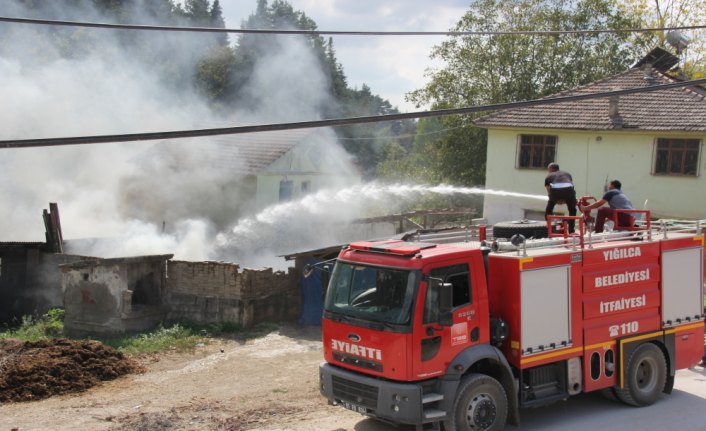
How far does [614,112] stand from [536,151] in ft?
9.45

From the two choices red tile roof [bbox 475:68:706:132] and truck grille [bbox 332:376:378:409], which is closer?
truck grille [bbox 332:376:378:409]

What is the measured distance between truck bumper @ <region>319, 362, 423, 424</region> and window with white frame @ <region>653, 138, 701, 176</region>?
59.5 ft

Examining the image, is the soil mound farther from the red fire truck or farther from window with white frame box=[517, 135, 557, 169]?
window with white frame box=[517, 135, 557, 169]

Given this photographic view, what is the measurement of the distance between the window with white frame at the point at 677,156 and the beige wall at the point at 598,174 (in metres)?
0.16

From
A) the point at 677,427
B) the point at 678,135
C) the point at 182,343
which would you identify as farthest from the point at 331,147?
the point at 677,427

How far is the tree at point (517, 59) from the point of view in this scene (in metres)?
34.2

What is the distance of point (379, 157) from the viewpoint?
5706cm

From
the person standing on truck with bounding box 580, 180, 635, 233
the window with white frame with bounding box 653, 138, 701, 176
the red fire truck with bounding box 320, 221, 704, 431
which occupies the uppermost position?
the window with white frame with bounding box 653, 138, 701, 176

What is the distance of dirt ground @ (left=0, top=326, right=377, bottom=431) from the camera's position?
32.6 ft

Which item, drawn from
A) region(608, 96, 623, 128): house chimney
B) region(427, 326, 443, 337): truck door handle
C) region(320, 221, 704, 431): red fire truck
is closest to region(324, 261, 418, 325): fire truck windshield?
region(320, 221, 704, 431): red fire truck

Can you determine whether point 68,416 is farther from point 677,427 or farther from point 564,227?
point 677,427

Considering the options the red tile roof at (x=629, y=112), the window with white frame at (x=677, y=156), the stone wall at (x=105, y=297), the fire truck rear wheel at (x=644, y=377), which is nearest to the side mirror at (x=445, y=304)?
the fire truck rear wheel at (x=644, y=377)

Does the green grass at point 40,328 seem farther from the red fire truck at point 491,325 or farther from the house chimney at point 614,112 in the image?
the house chimney at point 614,112

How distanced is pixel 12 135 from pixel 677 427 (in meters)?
27.6
